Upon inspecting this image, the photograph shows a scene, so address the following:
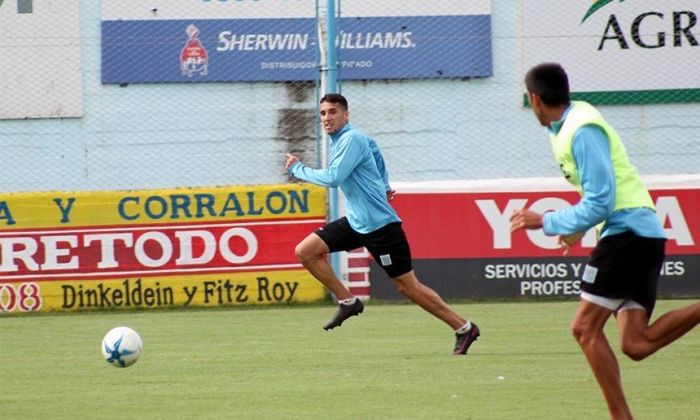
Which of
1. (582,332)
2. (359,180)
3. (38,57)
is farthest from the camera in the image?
(38,57)

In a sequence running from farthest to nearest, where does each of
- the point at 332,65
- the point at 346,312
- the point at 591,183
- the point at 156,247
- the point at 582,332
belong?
1. the point at 332,65
2. the point at 156,247
3. the point at 346,312
4. the point at 582,332
5. the point at 591,183

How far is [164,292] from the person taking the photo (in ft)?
46.1

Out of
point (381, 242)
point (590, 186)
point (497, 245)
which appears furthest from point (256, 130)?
point (590, 186)

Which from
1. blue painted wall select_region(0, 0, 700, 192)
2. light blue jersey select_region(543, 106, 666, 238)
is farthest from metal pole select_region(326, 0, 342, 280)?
light blue jersey select_region(543, 106, 666, 238)

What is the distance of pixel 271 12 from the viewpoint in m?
17.2

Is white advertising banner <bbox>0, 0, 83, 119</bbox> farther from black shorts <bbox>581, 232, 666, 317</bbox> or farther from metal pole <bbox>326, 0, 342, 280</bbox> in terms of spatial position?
black shorts <bbox>581, 232, 666, 317</bbox>

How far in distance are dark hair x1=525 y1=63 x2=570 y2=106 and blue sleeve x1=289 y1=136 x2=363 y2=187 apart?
3823mm

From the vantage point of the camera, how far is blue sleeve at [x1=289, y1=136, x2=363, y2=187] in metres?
10.0

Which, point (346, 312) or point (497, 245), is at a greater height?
point (497, 245)

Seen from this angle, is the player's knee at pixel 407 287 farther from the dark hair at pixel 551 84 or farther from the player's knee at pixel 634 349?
the dark hair at pixel 551 84

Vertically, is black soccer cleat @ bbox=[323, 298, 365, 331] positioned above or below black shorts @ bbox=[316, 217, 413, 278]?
below

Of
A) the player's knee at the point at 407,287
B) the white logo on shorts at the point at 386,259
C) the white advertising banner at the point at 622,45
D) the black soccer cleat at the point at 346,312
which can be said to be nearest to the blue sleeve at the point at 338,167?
the white logo on shorts at the point at 386,259

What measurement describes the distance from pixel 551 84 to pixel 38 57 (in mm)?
12137

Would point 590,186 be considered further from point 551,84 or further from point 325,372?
point 325,372
